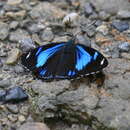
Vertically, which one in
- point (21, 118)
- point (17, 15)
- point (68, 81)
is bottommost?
point (21, 118)

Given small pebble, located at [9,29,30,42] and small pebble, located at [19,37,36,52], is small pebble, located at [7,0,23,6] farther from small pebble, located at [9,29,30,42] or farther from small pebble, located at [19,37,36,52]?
small pebble, located at [19,37,36,52]

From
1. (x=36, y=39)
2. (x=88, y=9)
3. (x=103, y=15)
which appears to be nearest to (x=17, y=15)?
(x=36, y=39)

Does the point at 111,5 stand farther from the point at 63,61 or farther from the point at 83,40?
the point at 63,61

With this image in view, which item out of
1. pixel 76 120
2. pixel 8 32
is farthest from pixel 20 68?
pixel 76 120

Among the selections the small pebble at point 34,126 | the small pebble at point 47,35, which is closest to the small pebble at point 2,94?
the small pebble at point 34,126

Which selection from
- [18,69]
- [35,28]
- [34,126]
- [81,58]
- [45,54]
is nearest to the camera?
[34,126]

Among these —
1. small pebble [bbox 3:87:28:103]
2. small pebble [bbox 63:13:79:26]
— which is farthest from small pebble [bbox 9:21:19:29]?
small pebble [bbox 3:87:28:103]
